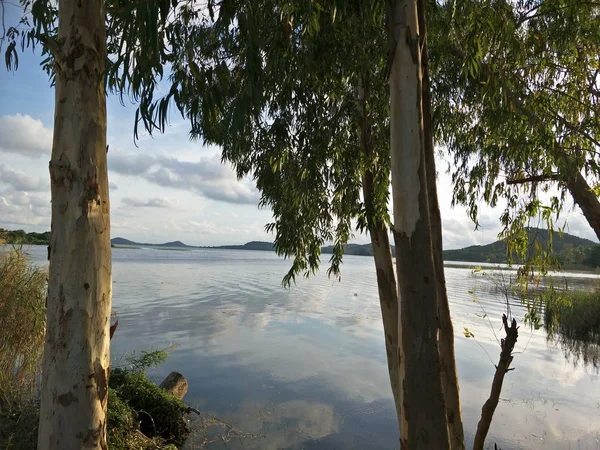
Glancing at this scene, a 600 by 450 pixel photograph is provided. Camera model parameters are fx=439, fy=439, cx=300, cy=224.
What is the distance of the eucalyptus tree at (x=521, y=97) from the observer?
10.5ft

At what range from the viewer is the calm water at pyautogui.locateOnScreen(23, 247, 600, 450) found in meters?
5.19

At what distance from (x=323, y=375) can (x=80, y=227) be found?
5790mm

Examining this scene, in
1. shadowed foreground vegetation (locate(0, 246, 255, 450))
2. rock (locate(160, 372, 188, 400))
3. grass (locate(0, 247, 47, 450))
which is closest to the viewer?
shadowed foreground vegetation (locate(0, 246, 255, 450))

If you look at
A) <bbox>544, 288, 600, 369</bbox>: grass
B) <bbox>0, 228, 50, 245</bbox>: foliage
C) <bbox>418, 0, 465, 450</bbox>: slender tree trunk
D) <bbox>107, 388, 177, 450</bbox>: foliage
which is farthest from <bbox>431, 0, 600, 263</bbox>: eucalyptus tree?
<bbox>544, 288, 600, 369</bbox>: grass

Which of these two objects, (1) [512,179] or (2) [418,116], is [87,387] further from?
(1) [512,179]

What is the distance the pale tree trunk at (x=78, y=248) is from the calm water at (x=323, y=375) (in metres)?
2.91

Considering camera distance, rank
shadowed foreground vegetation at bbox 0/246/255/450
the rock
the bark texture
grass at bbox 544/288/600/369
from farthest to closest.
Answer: grass at bbox 544/288/600/369 → the rock → shadowed foreground vegetation at bbox 0/246/255/450 → the bark texture

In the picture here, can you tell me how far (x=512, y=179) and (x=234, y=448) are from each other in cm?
378

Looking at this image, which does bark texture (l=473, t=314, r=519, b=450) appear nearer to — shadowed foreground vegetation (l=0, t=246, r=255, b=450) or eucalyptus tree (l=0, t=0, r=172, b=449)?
eucalyptus tree (l=0, t=0, r=172, b=449)

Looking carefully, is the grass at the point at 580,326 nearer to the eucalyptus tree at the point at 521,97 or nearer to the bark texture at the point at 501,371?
the eucalyptus tree at the point at 521,97

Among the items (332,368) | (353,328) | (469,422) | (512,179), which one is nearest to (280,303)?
(353,328)

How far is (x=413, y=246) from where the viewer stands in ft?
7.25

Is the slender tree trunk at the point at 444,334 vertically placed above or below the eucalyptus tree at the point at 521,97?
below

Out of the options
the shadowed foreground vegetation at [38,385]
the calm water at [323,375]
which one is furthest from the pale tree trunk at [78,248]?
the calm water at [323,375]
